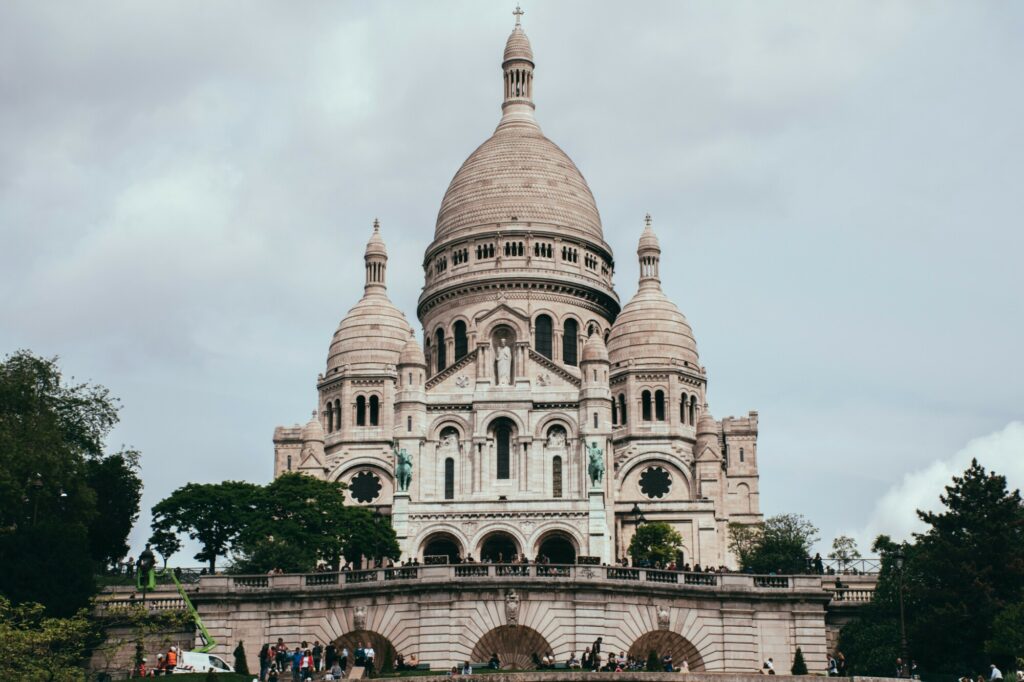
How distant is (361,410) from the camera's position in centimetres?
11269

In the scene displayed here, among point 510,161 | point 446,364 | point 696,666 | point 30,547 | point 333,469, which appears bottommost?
point 696,666

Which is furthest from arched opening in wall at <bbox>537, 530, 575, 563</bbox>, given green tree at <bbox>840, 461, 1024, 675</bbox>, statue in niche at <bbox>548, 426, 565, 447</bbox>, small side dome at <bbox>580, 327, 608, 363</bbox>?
green tree at <bbox>840, 461, 1024, 675</bbox>

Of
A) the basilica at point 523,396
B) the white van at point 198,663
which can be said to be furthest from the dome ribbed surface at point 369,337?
the white van at point 198,663

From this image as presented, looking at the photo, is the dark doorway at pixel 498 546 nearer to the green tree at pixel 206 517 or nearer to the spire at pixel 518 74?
the green tree at pixel 206 517

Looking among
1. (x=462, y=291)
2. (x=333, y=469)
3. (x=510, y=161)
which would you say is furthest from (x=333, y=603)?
(x=510, y=161)

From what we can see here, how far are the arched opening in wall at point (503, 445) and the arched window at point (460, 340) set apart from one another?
489 inches

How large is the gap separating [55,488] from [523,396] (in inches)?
1447

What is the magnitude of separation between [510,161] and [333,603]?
6496 cm

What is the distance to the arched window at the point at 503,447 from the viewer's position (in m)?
101

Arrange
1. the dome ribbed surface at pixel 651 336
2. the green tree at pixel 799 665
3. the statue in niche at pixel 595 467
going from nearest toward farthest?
the green tree at pixel 799 665 < the statue in niche at pixel 595 467 < the dome ribbed surface at pixel 651 336

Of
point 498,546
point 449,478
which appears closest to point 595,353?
point 449,478

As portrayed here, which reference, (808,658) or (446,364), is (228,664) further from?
(446,364)

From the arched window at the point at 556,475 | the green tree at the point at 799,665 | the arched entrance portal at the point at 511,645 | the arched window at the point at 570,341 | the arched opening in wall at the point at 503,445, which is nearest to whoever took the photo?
the green tree at the point at 799,665

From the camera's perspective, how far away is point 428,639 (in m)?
58.9
